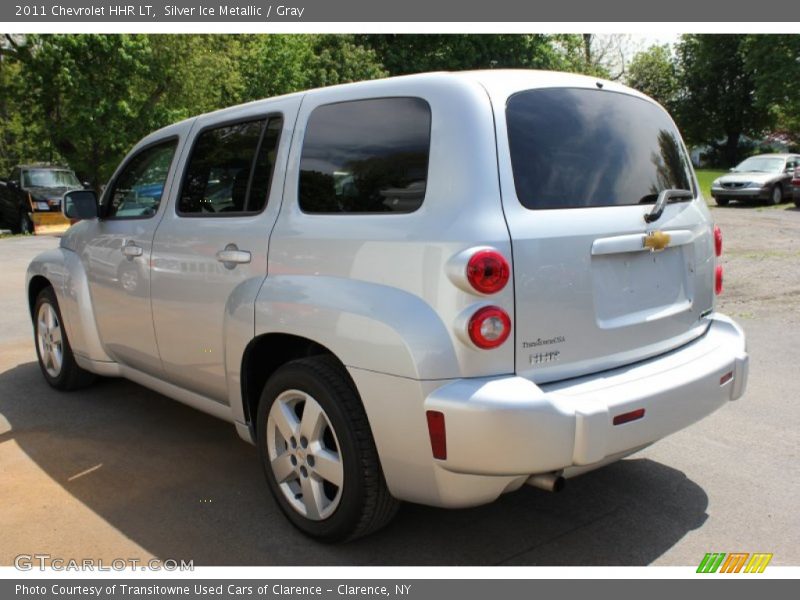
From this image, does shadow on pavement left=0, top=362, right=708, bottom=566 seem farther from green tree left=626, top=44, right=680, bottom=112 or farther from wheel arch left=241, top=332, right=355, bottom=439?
green tree left=626, top=44, right=680, bottom=112

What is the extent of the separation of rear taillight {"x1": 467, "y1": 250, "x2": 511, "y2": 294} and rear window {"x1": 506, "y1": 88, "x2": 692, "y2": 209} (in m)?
0.30

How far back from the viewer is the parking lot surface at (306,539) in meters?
3.20

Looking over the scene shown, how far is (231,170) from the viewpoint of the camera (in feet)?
12.6

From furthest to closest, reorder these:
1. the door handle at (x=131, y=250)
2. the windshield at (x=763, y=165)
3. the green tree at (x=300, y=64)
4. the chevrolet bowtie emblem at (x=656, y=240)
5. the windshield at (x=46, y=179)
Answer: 1. the green tree at (x=300, y=64)
2. the windshield at (x=763, y=165)
3. the windshield at (x=46, y=179)
4. the door handle at (x=131, y=250)
5. the chevrolet bowtie emblem at (x=656, y=240)

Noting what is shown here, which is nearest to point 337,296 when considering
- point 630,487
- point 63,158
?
point 630,487

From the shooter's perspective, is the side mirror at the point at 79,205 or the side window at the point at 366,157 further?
the side mirror at the point at 79,205

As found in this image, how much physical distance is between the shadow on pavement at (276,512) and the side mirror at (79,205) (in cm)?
137

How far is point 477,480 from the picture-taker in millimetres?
2762

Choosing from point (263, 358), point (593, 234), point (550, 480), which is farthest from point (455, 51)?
point (550, 480)

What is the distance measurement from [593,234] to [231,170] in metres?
1.91

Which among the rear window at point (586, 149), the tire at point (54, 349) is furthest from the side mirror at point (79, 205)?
the rear window at point (586, 149)

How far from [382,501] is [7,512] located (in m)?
1.94

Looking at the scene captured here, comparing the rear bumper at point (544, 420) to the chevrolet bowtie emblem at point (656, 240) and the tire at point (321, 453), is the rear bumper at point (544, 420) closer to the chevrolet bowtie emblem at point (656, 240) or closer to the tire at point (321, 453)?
the tire at point (321, 453)

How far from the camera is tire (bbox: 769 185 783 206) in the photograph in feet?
72.6
